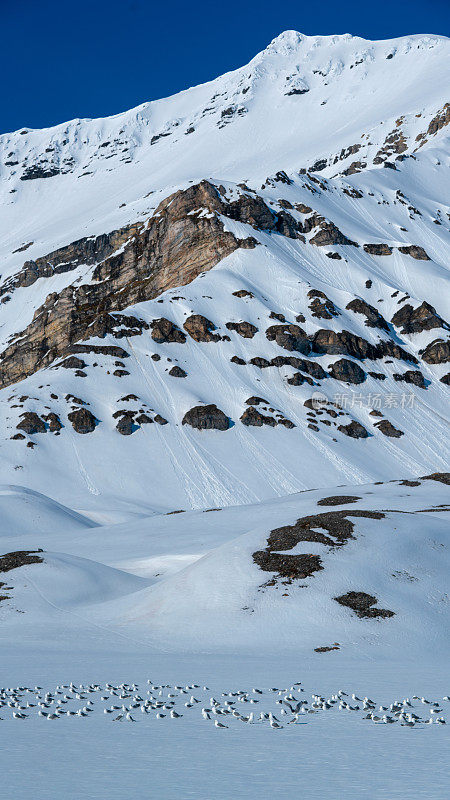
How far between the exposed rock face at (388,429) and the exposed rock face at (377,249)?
231 ft

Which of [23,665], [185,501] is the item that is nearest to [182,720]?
[23,665]

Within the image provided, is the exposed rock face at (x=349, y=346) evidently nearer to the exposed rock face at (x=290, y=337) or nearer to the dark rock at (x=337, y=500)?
the exposed rock face at (x=290, y=337)

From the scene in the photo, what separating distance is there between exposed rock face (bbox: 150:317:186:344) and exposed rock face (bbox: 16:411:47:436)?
1349 inches

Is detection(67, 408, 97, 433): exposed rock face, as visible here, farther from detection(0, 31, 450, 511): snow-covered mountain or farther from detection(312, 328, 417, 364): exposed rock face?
Result: detection(312, 328, 417, 364): exposed rock face

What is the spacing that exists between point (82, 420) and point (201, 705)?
3917 inches

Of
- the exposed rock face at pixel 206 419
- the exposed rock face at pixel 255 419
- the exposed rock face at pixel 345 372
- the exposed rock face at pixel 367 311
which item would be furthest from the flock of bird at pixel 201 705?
the exposed rock face at pixel 367 311

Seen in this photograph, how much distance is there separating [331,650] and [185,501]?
6922 centimetres

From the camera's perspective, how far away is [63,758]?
996 centimetres

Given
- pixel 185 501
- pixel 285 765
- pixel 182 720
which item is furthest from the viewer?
pixel 185 501

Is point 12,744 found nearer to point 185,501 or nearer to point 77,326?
point 185,501

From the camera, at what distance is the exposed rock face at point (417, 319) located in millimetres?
154375

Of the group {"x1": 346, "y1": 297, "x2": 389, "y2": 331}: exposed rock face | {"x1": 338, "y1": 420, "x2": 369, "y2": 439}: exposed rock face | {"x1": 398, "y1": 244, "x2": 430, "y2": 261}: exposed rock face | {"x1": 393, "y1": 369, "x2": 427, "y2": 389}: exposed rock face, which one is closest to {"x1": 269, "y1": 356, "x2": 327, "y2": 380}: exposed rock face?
{"x1": 393, "y1": 369, "x2": 427, "y2": 389}: exposed rock face

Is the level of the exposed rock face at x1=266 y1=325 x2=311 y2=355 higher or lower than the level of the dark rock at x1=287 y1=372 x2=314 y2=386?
higher

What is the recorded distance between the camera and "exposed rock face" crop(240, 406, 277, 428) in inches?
4609
